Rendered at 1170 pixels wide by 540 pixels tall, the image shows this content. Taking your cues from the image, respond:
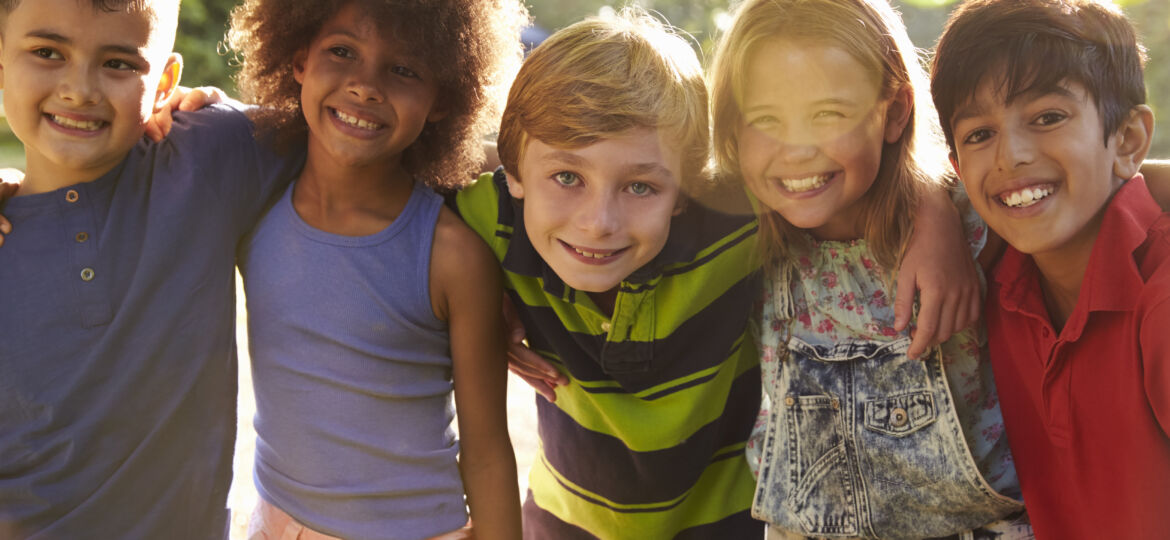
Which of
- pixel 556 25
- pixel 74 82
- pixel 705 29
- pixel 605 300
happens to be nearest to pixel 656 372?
pixel 605 300

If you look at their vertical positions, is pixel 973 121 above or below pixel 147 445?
above

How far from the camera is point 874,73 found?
1898 millimetres

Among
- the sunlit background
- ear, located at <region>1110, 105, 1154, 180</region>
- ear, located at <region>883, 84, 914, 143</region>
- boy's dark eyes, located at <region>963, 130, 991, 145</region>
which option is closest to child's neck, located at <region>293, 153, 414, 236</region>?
ear, located at <region>883, 84, 914, 143</region>

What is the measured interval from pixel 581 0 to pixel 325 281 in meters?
10.3

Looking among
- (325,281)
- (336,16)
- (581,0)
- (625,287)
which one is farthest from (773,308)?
(581,0)

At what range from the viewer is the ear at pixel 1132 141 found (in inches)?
67.2

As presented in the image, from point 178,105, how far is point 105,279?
48 centimetres

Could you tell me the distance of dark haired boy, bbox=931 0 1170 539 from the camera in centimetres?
161

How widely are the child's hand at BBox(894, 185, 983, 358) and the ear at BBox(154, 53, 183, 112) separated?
5.31 feet

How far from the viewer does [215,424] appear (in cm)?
206

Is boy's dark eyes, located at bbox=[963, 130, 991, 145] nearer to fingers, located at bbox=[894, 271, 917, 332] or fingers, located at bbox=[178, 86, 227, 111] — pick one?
fingers, located at bbox=[894, 271, 917, 332]

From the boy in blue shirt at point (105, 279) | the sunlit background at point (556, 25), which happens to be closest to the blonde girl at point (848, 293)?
the boy in blue shirt at point (105, 279)

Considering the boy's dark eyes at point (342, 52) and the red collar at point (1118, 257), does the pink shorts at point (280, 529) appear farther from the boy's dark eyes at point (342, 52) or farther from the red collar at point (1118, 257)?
the red collar at point (1118, 257)

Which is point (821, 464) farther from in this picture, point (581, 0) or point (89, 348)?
point (581, 0)
